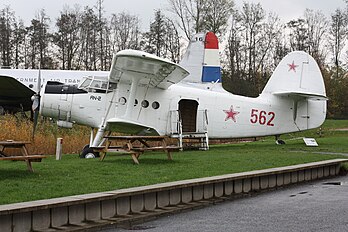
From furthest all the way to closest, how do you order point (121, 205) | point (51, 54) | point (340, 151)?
point (51, 54) < point (340, 151) < point (121, 205)

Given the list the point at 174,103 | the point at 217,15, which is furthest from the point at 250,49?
the point at 174,103

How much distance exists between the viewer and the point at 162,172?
1126 centimetres

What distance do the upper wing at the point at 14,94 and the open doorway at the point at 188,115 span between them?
8423 mm

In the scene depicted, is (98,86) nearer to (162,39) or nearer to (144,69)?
(144,69)

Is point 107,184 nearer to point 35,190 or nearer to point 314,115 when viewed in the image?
point 35,190

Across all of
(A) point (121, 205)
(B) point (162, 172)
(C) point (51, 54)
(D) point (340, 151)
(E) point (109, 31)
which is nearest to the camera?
(A) point (121, 205)

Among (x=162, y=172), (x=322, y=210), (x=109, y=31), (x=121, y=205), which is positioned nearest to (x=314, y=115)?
(x=162, y=172)

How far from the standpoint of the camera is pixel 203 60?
2914 centimetres

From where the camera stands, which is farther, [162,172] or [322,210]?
[162,172]

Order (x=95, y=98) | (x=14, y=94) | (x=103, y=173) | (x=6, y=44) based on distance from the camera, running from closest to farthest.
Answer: (x=103, y=173)
(x=95, y=98)
(x=14, y=94)
(x=6, y=44)

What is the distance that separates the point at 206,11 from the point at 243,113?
36473mm

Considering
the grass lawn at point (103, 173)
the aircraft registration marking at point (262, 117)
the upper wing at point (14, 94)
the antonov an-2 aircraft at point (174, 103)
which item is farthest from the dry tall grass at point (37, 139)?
the aircraft registration marking at point (262, 117)

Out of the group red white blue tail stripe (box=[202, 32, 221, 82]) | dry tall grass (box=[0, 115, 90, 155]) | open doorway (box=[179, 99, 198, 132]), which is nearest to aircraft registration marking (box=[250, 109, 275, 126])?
open doorway (box=[179, 99, 198, 132])

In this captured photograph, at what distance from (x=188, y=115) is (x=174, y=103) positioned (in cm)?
134
